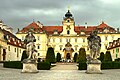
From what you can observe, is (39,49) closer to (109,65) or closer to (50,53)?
(50,53)

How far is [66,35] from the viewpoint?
3339 inches

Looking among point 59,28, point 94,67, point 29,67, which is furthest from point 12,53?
point 94,67

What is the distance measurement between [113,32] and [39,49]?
2414cm

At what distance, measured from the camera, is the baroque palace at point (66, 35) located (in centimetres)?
8119

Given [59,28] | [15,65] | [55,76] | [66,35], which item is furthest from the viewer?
[59,28]

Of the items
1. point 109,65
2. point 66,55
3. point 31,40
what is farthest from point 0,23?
point 31,40

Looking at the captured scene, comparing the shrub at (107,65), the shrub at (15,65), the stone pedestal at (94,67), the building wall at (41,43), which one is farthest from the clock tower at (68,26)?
the stone pedestal at (94,67)

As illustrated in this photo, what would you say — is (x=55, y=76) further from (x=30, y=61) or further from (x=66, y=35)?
(x=66, y=35)

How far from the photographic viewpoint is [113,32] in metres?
81.6

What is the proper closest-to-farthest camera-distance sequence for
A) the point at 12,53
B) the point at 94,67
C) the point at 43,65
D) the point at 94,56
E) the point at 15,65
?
the point at 94,67, the point at 94,56, the point at 43,65, the point at 15,65, the point at 12,53

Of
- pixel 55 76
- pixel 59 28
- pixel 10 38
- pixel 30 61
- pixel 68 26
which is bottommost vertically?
pixel 55 76

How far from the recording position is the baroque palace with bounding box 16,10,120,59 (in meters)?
81.2

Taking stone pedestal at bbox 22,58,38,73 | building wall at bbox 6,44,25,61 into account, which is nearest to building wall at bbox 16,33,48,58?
building wall at bbox 6,44,25,61

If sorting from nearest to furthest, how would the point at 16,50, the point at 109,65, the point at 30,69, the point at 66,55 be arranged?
the point at 30,69, the point at 109,65, the point at 16,50, the point at 66,55
